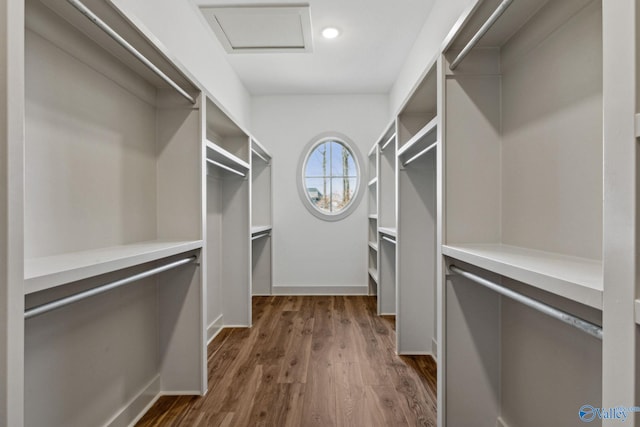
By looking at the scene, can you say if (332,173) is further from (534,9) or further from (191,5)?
(534,9)

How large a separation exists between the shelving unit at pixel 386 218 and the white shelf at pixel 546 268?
167cm

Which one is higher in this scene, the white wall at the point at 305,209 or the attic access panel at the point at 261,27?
the attic access panel at the point at 261,27

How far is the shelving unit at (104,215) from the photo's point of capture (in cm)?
103

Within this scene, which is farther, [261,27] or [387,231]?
[387,231]

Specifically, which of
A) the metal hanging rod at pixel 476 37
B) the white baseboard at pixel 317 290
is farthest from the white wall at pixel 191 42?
the white baseboard at pixel 317 290

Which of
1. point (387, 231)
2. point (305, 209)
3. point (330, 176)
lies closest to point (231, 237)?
point (387, 231)

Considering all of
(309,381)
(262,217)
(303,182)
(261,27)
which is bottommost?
(309,381)

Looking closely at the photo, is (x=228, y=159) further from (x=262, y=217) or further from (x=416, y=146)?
(x=262, y=217)

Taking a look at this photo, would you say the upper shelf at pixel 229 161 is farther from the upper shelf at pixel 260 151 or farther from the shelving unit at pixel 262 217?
the shelving unit at pixel 262 217

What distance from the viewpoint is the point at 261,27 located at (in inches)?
94.6

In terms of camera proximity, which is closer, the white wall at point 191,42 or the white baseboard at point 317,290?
the white wall at point 191,42

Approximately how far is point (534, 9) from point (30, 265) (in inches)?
65.6

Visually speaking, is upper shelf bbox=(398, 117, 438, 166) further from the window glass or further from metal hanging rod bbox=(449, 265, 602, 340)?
the window glass

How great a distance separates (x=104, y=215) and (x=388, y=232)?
1849 mm
